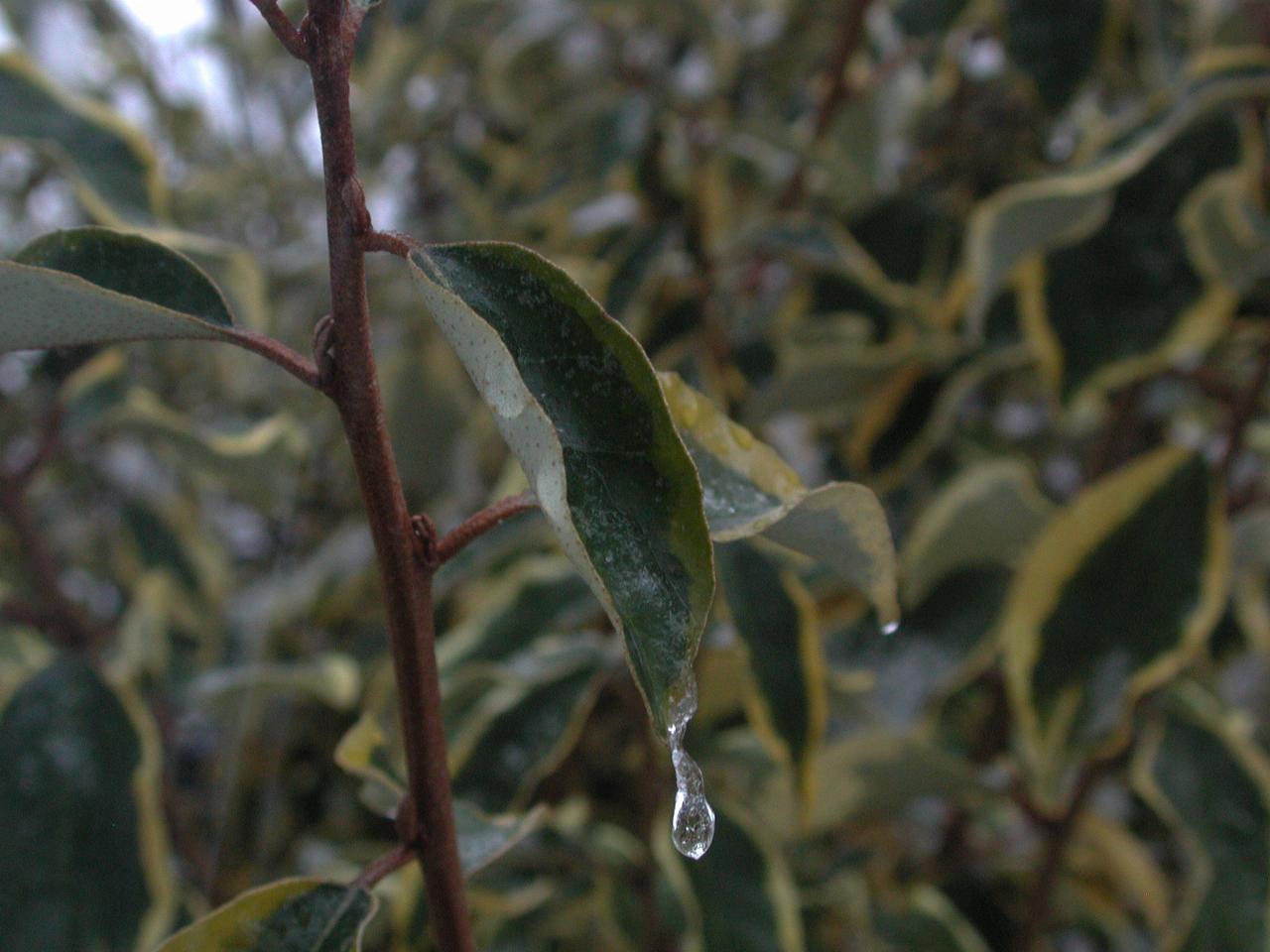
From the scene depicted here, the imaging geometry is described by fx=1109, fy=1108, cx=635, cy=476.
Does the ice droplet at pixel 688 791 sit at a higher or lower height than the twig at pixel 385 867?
higher

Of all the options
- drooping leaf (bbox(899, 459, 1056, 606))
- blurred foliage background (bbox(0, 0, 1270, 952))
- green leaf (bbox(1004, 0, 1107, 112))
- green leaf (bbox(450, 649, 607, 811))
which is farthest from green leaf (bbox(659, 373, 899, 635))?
green leaf (bbox(1004, 0, 1107, 112))

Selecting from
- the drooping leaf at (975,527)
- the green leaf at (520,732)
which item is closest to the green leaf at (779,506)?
the green leaf at (520,732)

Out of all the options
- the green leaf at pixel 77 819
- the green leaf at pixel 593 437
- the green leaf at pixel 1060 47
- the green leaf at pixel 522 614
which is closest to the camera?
the green leaf at pixel 593 437

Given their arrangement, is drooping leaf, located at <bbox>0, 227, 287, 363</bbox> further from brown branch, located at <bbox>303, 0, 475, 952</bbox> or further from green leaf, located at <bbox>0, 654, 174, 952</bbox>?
green leaf, located at <bbox>0, 654, 174, 952</bbox>

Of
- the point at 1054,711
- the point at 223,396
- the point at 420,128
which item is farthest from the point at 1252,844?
the point at 223,396

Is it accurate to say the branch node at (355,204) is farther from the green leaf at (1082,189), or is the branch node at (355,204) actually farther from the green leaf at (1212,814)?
the green leaf at (1212,814)

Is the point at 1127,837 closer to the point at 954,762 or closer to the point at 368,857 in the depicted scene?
the point at 954,762
